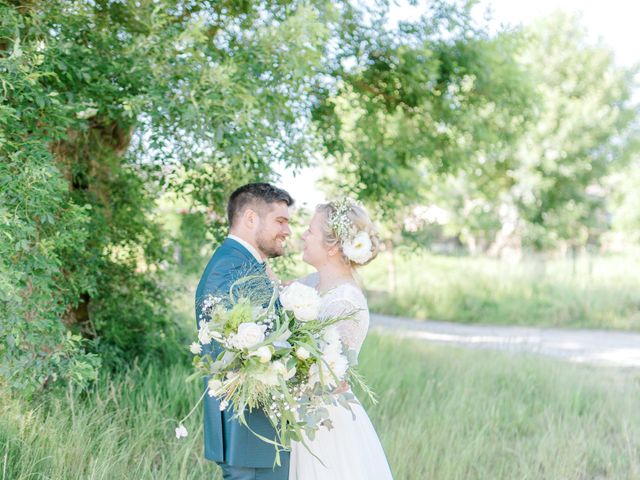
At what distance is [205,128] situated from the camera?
405cm

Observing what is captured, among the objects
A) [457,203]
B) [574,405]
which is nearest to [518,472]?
[574,405]

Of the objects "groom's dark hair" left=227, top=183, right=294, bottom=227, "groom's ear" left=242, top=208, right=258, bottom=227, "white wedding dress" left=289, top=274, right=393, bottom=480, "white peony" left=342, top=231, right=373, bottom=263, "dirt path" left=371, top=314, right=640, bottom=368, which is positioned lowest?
"dirt path" left=371, top=314, right=640, bottom=368

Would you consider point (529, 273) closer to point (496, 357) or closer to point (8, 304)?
point (496, 357)

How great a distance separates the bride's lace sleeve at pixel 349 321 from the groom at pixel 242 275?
0.35 m

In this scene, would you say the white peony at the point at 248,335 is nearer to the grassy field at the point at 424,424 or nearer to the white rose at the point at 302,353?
the white rose at the point at 302,353

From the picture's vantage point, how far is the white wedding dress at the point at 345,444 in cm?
320

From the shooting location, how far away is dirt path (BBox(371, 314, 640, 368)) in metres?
9.73

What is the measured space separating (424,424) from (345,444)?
2.43m

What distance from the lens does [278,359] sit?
259 centimetres

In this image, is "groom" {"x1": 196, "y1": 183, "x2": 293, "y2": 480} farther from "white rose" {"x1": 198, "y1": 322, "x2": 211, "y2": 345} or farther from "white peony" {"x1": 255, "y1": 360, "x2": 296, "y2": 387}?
"white peony" {"x1": 255, "y1": 360, "x2": 296, "y2": 387}

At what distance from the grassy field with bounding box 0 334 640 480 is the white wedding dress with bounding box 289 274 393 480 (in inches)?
37.3

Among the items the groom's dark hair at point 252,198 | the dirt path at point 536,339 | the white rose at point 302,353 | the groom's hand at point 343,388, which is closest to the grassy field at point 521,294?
the dirt path at point 536,339

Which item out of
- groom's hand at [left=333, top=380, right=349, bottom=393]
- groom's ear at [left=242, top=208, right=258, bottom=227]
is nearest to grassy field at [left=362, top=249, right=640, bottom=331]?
groom's ear at [left=242, top=208, right=258, bottom=227]

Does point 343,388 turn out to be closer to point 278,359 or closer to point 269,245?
point 278,359
